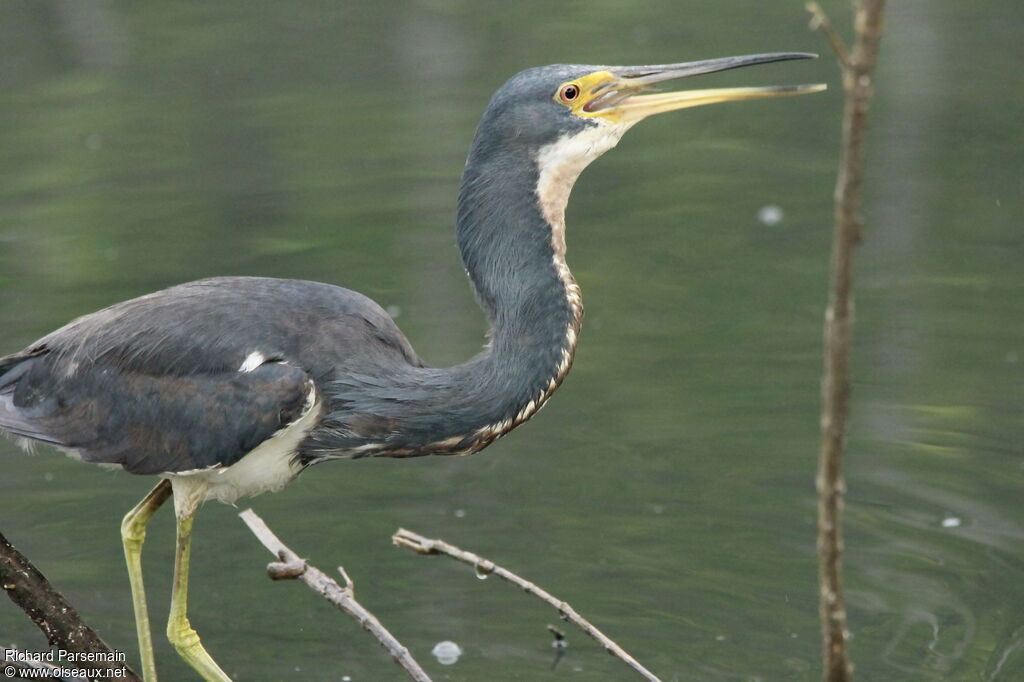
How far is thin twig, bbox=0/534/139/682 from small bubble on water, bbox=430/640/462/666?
4.15ft

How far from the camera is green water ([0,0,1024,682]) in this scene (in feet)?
18.8

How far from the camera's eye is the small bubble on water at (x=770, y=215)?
9477 millimetres

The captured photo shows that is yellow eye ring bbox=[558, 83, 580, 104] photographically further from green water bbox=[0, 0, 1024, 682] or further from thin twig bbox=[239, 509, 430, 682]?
green water bbox=[0, 0, 1024, 682]

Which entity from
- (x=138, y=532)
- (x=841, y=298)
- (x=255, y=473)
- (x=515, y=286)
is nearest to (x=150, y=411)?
(x=255, y=473)

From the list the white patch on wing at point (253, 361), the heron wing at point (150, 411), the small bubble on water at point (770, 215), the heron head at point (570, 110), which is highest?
the heron head at point (570, 110)

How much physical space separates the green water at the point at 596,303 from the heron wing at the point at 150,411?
42.3 inches

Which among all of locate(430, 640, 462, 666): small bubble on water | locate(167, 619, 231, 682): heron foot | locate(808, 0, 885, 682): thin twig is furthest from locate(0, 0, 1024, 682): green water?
locate(808, 0, 885, 682): thin twig

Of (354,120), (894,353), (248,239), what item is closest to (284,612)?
(894,353)

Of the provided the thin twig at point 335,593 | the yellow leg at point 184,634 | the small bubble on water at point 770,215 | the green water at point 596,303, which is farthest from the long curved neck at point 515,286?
the small bubble on water at point 770,215

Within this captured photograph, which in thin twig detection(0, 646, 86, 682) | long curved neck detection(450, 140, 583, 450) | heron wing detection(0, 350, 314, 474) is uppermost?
long curved neck detection(450, 140, 583, 450)

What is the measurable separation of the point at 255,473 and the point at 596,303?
4085 millimetres

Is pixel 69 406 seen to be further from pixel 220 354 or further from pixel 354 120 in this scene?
pixel 354 120

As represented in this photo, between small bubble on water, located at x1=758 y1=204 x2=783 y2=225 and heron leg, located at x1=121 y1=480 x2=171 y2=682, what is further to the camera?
small bubble on water, located at x1=758 y1=204 x2=783 y2=225

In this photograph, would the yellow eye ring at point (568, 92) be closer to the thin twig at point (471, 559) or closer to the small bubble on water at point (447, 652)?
the thin twig at point (471, 559)
